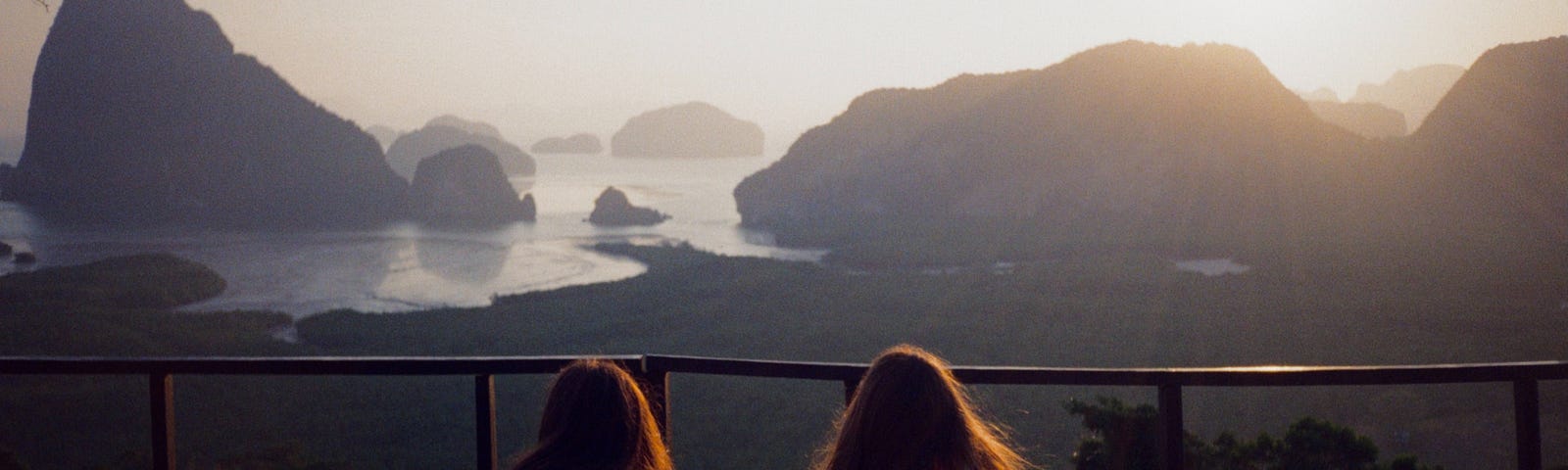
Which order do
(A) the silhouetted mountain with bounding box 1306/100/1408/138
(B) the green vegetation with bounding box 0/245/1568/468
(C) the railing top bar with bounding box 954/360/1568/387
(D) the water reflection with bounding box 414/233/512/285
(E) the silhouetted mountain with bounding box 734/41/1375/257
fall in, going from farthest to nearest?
(D) the water reflection with bounding box 414/233/512/285 → (A) the silhouetted mountain with bounding box 1306/100/1408/138 → (E) the silhouetted mountain with bounding box 734/41/1375/257 → (B) the green vegetation with bounding box 0/245/1568/468 → (C) the railing top bar with bounding box 954/360/1568/387

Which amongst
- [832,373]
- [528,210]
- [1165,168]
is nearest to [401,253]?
[528,210]

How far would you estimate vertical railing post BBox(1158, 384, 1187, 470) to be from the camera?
311cm

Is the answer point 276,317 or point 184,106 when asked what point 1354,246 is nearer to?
point 276,317

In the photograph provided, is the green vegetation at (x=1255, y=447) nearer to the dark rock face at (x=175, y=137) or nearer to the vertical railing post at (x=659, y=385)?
the vertical railing post at (x=659, y=385)

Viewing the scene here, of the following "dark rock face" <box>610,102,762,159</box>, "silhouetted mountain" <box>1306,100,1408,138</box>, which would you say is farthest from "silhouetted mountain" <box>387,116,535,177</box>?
"silhouetted mountain" <box>1306,100,1408,138</box>

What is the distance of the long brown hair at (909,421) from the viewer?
2107mm

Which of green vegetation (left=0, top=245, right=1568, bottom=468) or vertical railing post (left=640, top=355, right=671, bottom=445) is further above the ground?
vertical railing post (left=640, top=355, right=671, bottom=445)

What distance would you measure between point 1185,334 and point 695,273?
28509mm

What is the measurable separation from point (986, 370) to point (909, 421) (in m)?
0.98

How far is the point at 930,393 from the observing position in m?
2.11

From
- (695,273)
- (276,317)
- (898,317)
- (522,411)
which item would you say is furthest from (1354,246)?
(276,317)

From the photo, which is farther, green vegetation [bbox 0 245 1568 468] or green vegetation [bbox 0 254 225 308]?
green vegetation [bbox 0 254 225 308]

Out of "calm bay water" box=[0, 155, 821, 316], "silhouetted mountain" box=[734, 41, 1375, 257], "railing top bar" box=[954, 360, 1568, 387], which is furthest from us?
"silhouetted mountain" box=[734, 41, 1375, 257]

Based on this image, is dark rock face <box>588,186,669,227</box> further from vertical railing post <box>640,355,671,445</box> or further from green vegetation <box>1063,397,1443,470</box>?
vertical railing post <box>640,355,671,445</box>
